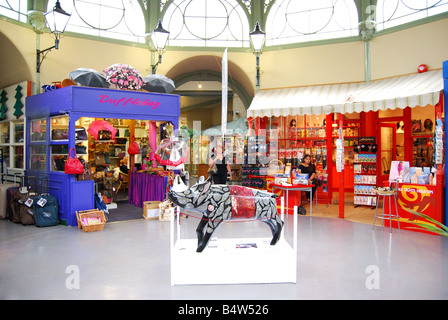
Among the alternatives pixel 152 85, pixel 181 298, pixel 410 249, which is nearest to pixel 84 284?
pixel 181 298

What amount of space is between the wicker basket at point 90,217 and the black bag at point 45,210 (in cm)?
60

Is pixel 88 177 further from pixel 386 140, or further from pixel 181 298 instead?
pixel 386 140

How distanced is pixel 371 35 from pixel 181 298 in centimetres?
859

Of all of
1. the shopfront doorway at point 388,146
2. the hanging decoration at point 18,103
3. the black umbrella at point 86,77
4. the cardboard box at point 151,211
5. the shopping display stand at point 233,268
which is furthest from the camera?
the shopfront doorway at point 388,146

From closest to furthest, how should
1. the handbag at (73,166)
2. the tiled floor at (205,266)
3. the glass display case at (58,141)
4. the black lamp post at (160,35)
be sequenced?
the tiled floor at (205,266), the handbag at (73,166), the glass display case at (58,141), the black lamp post at (160,35)

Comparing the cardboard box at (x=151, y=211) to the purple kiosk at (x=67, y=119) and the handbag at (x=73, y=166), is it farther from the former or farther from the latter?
the handbag at (x=73, y=166)

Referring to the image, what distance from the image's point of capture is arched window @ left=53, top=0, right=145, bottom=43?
966 centimetres

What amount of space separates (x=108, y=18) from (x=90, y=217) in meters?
5.88

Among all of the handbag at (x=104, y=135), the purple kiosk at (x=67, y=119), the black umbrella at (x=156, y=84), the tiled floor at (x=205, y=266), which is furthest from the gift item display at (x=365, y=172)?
the handbag at (x=104, y=135)

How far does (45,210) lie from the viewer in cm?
740

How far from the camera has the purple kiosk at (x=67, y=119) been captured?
7516 mm

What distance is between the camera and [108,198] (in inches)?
381

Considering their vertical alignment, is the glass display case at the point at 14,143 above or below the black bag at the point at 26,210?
above

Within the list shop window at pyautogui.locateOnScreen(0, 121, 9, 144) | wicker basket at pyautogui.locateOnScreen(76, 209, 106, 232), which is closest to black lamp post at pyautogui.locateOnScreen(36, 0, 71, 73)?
shop window at pyautogui.locateOnScreen(0, 121, 9, 144)
